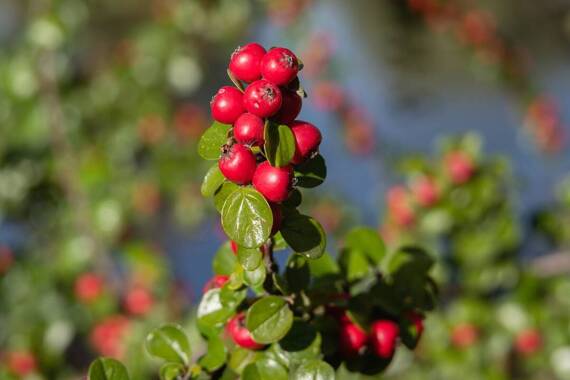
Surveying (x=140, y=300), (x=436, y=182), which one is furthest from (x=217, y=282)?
(x=140, y=300)

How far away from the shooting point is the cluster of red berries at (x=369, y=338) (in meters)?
0.65

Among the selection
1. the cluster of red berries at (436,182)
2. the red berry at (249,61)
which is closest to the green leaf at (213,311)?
the red berry at (249,61)

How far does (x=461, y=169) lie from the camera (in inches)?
57.7

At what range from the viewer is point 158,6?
3354mm

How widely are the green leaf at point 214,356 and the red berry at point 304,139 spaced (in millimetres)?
221

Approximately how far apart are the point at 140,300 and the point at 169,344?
1226 mm

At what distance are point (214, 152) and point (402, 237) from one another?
1.16 m

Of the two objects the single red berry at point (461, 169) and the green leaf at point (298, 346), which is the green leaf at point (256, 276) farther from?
the single red berry at point (461, 169)

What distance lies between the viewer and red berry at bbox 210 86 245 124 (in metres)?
0.52

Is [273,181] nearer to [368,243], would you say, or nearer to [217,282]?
[217,282]

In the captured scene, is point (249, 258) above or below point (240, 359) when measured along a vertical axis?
above

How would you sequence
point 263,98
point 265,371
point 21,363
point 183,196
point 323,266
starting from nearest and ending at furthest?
point 263,98, point 265,371, point 323,266, point 21,363, point 183,196

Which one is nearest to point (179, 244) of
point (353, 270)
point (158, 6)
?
point (158, 6)

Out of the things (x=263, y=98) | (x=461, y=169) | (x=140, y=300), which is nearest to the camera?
(x=263, y=98)
